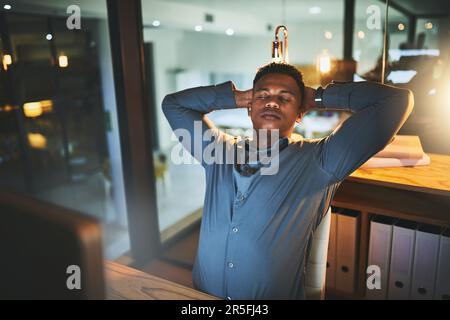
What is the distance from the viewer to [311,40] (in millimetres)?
7305

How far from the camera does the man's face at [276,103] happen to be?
127cm

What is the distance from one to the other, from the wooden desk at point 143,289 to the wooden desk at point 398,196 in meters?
0.87

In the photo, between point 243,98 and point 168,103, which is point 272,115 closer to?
point 243,98

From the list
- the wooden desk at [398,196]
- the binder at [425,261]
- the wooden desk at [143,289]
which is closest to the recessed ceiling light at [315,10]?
the wooden desk at [398,196]

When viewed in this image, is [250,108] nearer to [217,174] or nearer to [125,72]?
[217,174]

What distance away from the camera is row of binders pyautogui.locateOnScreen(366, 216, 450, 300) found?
142 centimetres

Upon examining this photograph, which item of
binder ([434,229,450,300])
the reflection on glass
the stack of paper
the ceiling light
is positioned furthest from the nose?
the ceiling light

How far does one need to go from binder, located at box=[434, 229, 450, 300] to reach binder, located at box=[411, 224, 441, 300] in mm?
13

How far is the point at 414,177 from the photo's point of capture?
1.43 metres

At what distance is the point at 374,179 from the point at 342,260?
419mm

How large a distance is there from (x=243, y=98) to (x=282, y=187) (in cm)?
38

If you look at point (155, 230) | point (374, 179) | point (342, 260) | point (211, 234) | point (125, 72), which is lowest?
point (155, 230)

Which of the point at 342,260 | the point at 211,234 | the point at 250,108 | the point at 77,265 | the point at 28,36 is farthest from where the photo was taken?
the point at 28,36
